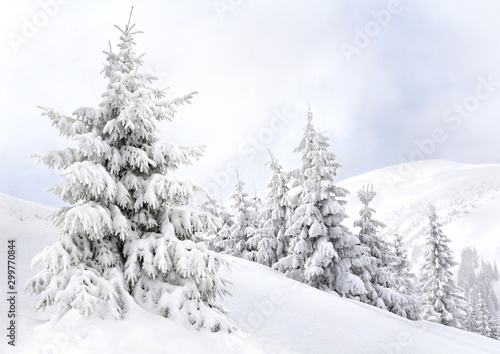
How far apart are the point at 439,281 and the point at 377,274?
14450 millimetres

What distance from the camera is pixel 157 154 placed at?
7223 millimetres

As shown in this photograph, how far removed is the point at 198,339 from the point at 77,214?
3.10 meters

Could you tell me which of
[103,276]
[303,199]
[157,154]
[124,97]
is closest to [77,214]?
[103,276]

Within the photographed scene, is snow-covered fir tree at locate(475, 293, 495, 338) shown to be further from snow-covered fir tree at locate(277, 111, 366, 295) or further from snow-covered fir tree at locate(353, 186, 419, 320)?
snow-covered fir tree at locate(277, 111, 366, 295)

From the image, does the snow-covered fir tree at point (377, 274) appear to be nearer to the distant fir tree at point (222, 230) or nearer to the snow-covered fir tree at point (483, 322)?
the distant fir tree at point (222, 230)

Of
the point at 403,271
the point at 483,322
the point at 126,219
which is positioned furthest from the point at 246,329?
the point at 483,322

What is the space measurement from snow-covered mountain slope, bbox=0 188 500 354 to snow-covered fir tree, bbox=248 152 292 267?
7.79 metres

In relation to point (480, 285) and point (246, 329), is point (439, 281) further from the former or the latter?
point (480, 285)

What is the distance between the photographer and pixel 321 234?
62.2 feet

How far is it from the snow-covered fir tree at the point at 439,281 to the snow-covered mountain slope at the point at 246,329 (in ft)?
69.9

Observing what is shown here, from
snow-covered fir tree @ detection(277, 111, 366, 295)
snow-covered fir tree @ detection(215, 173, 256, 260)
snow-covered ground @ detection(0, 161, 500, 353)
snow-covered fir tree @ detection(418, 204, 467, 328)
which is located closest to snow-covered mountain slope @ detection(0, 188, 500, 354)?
snow-covered ground @ detection(0, 161, 500, 353)

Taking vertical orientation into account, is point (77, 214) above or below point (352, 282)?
above

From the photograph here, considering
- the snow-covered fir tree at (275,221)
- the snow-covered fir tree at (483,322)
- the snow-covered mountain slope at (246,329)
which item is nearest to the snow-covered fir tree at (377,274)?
the snow-covered fir tree at (275,221)

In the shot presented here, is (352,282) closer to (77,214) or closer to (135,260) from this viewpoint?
(135,260)
